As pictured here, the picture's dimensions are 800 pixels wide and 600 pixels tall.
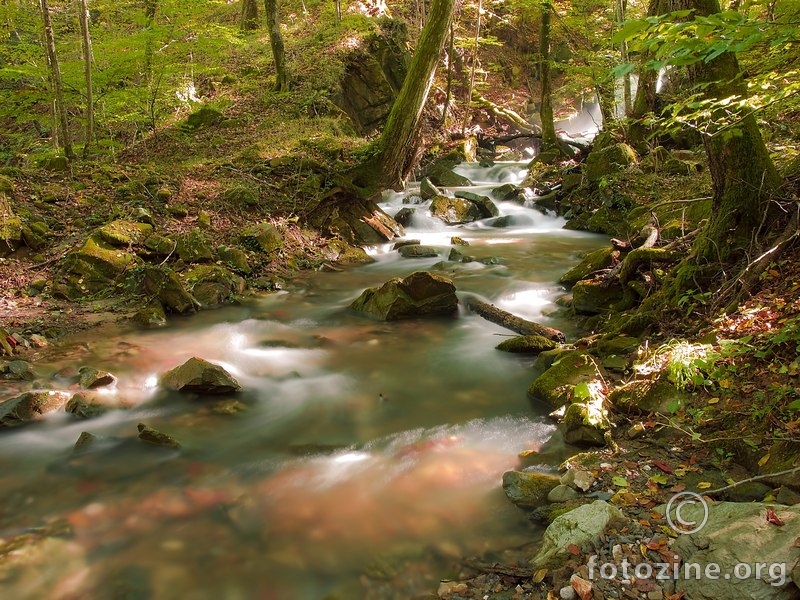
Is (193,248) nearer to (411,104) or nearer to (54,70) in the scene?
(54,70)

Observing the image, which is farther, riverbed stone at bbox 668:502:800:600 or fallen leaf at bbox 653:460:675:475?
fallen leaf at bbox 653:460:675:475

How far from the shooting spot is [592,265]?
7539 mm

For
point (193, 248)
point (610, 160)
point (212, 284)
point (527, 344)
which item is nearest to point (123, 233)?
point (193, 248)

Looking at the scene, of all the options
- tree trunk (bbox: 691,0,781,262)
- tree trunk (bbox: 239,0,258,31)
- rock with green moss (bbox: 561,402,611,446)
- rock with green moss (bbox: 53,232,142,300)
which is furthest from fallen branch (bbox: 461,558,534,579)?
tree trunk (bbox: 239,0,258,31)

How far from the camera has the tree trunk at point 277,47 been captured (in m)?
13.4

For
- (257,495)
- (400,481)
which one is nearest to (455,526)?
(400,481)

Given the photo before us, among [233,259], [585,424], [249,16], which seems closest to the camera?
[585,424]

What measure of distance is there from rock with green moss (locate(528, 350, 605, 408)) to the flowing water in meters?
0.20

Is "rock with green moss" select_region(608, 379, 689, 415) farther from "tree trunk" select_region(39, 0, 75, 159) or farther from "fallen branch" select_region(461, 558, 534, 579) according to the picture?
"tree trunk" select_region(39, 0, 75, 159)

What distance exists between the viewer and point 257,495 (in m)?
A: 3.82

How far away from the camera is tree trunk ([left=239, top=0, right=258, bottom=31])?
19609 mm

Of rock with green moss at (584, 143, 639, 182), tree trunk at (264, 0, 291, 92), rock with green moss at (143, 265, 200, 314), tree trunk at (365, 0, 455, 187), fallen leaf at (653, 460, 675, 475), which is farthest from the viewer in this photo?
tree trunk at (264, 0, 291, 92)

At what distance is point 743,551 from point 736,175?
12.3ft

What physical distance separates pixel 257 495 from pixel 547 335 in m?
3.88
